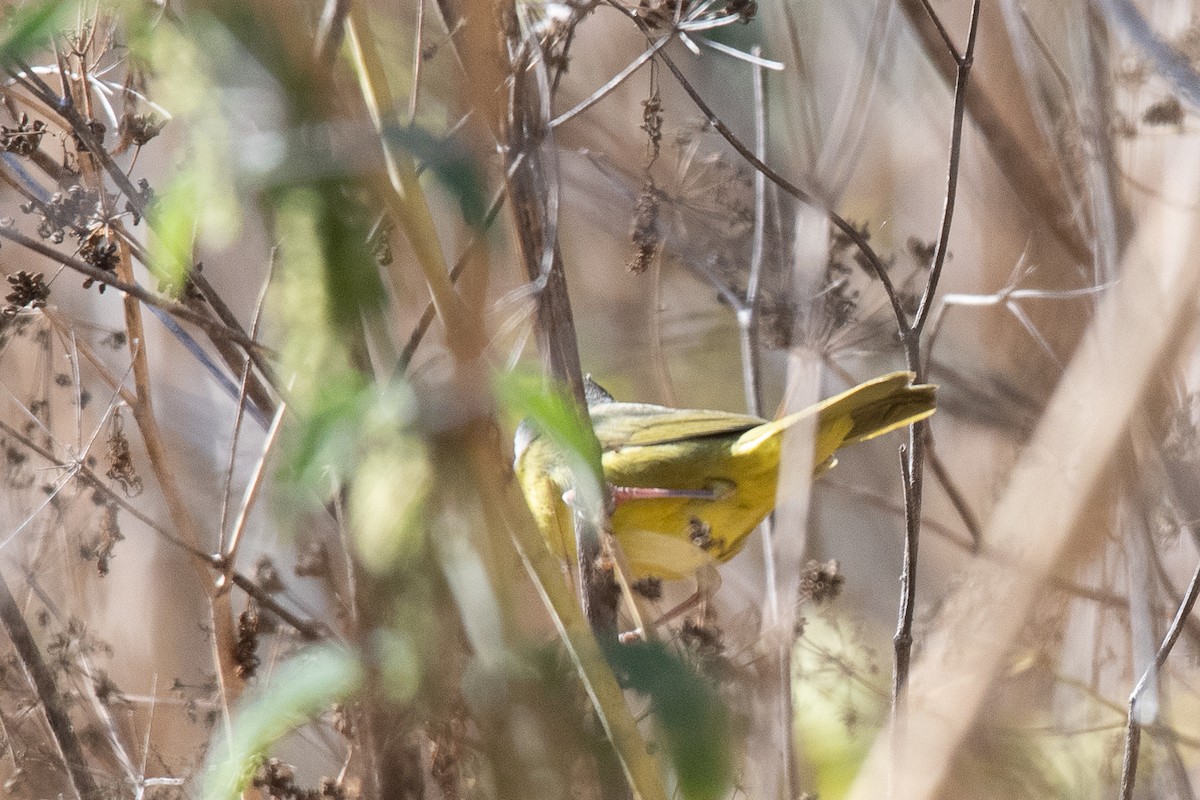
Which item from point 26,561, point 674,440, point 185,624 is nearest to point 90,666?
point 26,561

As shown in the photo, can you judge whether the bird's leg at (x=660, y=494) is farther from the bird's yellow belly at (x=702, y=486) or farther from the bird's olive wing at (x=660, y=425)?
the bird's olive wing at (x=660, y=425)

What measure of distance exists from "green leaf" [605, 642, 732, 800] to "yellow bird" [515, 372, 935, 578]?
55.0 inches

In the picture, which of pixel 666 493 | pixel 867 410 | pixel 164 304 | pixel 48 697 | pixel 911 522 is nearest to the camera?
pixel 164 304

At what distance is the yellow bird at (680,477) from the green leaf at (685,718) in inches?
55.0

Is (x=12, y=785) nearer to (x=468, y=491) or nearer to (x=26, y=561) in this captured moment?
(x=26, y=561)

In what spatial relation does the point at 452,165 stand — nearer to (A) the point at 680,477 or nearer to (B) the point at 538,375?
(B) the point at 538,375

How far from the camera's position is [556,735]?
2.12 ft

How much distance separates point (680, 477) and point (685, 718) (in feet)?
5.94

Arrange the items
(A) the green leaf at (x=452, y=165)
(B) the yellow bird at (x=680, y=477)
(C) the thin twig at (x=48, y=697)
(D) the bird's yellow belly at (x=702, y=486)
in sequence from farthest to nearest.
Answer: (D) the bird's yellow belly at (x=702, y=486), (B) the yellow bird at (x=680, y=477), (C) the thin twig at (x=48, y=697), (A) the green leaf at (x=452, y=165)

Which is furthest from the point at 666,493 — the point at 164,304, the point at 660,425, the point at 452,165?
the point at 452,165

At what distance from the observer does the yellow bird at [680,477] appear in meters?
2.30

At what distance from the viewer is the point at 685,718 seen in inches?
26.7

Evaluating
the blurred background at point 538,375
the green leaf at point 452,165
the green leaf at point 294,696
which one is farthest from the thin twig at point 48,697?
the green leaf at point 452,165

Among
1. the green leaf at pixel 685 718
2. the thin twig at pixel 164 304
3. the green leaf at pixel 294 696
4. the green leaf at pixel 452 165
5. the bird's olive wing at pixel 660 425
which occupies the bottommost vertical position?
the bird's olive wing at pixel 660 425
